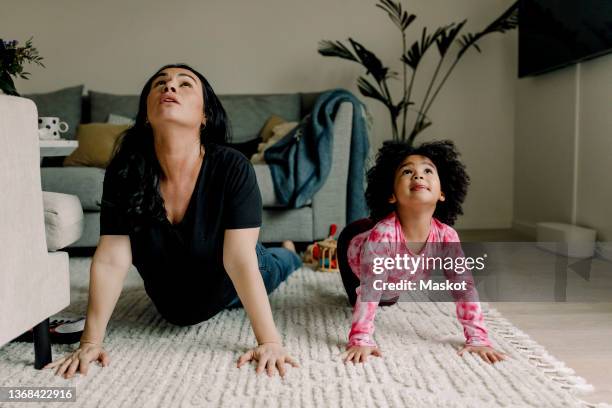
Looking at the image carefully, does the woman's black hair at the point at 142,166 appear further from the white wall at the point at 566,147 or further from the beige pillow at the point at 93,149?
the white wall at the point at 566,147

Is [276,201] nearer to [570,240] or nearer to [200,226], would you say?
[200,226]

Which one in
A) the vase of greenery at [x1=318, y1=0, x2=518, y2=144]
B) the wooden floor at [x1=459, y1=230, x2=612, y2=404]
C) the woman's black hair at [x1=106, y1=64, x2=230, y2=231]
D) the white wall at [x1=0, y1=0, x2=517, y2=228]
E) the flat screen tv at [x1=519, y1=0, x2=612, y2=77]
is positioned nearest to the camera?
the wooden floor at [x1=459, y1=230, x2=612, y2=404]

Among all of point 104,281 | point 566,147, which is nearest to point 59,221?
point 104,281

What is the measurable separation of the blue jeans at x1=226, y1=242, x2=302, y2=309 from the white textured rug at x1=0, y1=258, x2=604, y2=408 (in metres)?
0.10

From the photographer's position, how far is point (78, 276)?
219 cm

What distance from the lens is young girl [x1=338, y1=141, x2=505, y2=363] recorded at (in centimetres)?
129

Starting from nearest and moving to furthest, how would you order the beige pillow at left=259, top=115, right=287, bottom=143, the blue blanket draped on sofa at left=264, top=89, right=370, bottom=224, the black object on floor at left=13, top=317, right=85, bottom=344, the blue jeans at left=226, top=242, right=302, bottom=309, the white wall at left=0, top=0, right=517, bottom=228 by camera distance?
the black object on floor at left=13, top=317, right=85, bottom=344 → the blue jeans at left=226, top=242, right=302, bottom=309 → the blue blanket draped on sofa at left=264, top=89, right=370, bottom=224 → the beige pillow at left=259, top=115, right=287, bottom=143 → the white wall at left=0, top=0, right=517, bottom=228

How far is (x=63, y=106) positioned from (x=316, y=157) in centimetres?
177

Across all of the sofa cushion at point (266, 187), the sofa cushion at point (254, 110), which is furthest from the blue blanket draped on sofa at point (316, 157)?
the sofa cushion at point (254, 110)

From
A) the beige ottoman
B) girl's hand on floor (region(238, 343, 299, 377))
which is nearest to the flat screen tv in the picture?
the beige ottoman

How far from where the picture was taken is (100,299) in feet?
4.06

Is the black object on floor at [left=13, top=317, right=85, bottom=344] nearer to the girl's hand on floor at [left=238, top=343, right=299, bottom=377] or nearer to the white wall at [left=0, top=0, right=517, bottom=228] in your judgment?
the girl's hand on floor at [left=238, top=343, right=299, bottom=377]

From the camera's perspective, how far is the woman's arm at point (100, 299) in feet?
3.87

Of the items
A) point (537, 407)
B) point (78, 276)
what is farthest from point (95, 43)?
point (537, 407)
